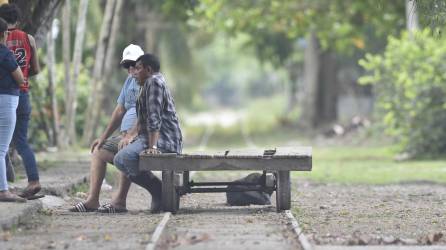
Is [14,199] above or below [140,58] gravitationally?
below

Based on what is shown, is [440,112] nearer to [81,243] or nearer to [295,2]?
[295,2]

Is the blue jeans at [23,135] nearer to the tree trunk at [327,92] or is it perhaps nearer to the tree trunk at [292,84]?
the tree trunk at [327,92]

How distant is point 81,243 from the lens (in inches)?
366

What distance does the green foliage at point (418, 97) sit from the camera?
993 inches

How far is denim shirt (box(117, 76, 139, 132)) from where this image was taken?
1205cm

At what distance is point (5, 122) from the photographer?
36.1 feet

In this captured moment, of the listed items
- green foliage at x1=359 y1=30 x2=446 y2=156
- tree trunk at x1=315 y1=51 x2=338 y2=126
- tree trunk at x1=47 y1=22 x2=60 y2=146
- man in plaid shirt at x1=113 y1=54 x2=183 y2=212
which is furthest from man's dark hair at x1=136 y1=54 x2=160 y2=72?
tree trunk at x1=315 y1=51 x2=338 y2=126

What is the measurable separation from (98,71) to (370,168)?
702cm

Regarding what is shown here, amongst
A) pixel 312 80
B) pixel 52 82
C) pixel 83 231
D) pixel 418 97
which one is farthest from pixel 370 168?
pixel 312 80

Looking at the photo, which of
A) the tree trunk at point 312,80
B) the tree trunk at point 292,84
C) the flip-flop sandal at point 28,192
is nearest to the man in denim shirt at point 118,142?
the flip-flop sandal at point 28,192

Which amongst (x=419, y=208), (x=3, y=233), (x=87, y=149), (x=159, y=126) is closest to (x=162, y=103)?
(x=159, y=126)

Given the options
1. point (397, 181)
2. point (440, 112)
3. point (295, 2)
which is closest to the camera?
point (397, 181)

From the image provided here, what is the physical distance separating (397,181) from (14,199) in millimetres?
9345

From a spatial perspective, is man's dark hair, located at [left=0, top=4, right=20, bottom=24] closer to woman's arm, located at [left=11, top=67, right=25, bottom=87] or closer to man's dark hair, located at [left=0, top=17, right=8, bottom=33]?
man's dark hair, located at [left=0, top=17, right=8, bottom=33]
